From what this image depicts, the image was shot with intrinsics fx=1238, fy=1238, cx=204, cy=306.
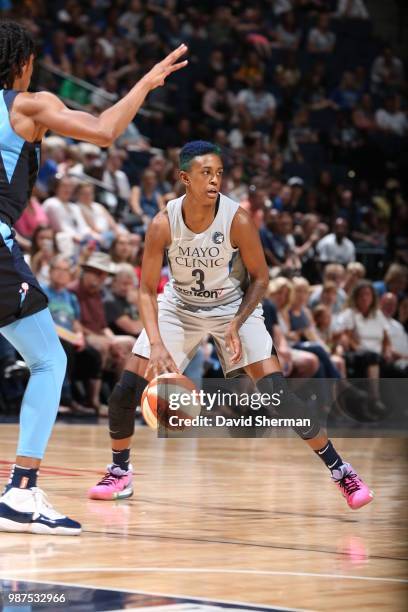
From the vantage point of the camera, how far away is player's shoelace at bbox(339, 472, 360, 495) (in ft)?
19.9

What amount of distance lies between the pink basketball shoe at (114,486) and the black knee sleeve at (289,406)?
33.3 inches

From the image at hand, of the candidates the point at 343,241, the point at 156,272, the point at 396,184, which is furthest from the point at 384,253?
the point at 156,272

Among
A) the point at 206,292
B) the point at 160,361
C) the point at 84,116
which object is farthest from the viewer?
the point at 206,292

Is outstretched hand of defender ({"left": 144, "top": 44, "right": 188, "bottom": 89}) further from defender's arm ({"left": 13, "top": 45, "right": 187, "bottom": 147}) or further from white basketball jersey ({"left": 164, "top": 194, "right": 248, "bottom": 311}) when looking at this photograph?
white basketball jersey ({"left": 164, "top": 194, "right": 248, "bottom": 311})

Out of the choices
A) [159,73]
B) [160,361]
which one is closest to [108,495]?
[160,361]

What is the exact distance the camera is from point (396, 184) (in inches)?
761

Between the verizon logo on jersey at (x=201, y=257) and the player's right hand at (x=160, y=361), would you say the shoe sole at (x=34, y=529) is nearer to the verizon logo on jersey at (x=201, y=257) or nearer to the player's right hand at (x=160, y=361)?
the player's right hand at (x=160, y=361)

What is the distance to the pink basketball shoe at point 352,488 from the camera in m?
6.02

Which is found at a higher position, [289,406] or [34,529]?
[34,529]

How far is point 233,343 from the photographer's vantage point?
6.09m

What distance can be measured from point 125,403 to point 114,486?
43 centimetres

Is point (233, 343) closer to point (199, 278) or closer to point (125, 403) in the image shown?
point (199, 278)

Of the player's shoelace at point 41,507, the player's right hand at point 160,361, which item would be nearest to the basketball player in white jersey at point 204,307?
the player's right hand at point 160,361

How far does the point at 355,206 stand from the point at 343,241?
9.17 feet
